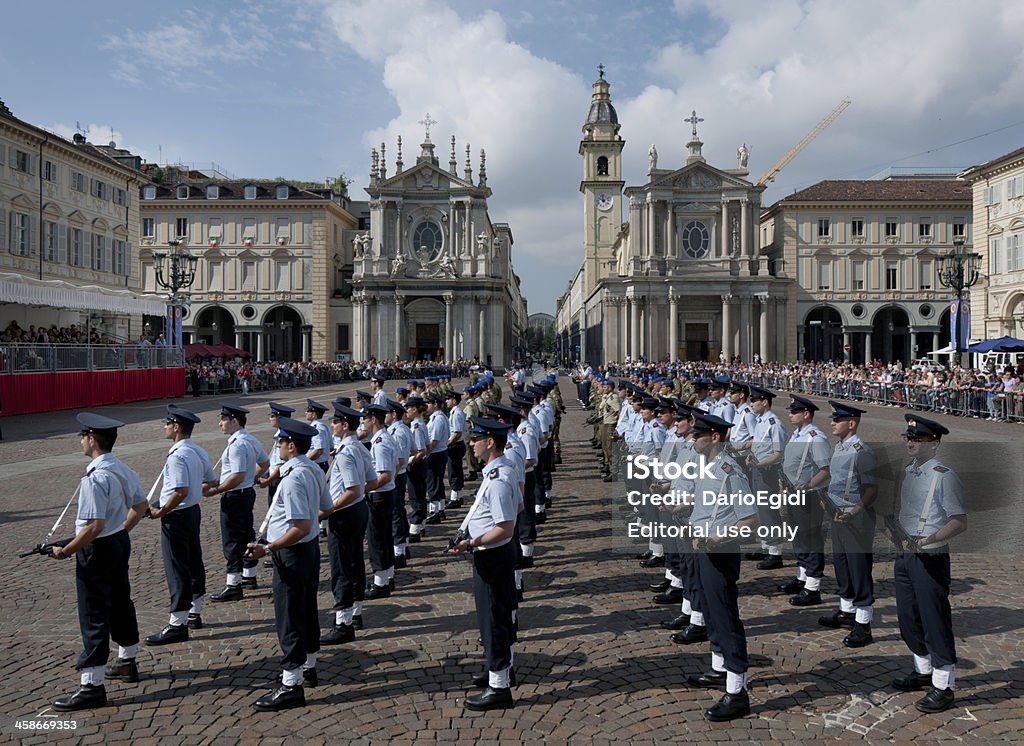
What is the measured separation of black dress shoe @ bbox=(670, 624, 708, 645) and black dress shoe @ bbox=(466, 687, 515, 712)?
194cm

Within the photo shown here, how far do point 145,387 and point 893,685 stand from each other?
3466 cm

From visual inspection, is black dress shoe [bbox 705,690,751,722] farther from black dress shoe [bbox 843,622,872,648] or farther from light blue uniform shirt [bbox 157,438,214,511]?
light blue uniform shirt [bbox 157,438,214,511]

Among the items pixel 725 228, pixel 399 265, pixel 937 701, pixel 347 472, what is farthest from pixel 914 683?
pixel 725 228

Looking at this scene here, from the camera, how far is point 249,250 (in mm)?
66438

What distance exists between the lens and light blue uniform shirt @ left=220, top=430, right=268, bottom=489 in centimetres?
843

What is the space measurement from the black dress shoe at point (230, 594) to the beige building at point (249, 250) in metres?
59.6

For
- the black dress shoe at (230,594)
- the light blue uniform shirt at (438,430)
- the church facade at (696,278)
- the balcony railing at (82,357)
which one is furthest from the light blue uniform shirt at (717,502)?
the church facade at (696,278)

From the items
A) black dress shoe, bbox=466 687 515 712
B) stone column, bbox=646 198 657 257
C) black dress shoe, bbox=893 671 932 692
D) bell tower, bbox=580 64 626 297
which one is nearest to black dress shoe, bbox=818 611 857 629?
black dress shoe, bbox=893 671 932 692

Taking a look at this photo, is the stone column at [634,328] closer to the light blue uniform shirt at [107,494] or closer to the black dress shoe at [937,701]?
the black dress shoe at [937,701]

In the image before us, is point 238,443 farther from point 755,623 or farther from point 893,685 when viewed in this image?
point 893,685

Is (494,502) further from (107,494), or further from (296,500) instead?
(107,494)

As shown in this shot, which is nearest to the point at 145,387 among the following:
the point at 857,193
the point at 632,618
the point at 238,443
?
the point at 238,443

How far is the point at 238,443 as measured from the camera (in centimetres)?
851

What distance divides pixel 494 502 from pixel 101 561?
302cm
